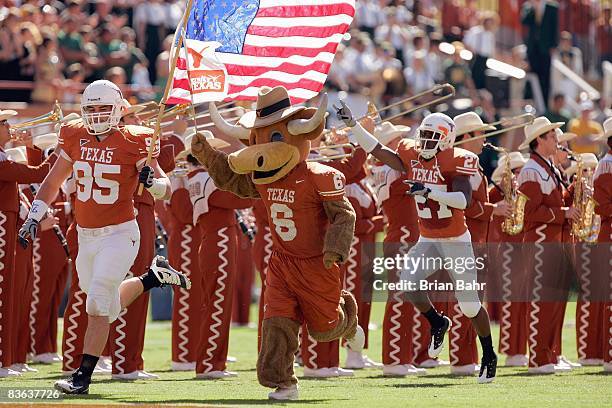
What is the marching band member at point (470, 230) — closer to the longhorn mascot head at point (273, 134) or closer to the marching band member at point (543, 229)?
the marching band member at point (543, 229)

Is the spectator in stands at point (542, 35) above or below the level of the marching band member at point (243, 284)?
above

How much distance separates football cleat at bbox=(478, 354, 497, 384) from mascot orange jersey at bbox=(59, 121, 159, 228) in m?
3.22

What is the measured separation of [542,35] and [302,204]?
17.5 m

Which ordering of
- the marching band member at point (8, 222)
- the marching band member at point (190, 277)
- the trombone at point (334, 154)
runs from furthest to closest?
the marching band member at point (190, 277) → the trombone at point (334, 154) → the marching band member at point (8, 222)

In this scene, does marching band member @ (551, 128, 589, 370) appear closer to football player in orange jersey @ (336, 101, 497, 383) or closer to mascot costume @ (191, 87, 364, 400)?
football player in orange jersey @ (336, 101, 497, 383)

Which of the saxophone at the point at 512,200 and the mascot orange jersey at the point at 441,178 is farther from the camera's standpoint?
the saxophone at the point at 512,200

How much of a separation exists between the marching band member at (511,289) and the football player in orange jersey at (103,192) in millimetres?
4641

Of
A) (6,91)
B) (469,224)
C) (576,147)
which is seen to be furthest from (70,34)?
(469,224)

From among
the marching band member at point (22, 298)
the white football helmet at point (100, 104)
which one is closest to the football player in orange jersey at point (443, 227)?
the white football helmet at point (100, 104)

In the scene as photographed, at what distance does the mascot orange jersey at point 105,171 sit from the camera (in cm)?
1209

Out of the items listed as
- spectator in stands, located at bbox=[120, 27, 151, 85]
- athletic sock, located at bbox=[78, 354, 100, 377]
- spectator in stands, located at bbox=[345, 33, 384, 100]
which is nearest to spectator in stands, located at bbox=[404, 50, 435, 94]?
spectator in stands, located at bbox=[345, 33, 384, 100]

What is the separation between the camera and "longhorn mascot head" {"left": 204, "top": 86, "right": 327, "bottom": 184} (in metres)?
11.3

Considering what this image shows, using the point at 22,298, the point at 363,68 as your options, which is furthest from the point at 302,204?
the point at 363,68

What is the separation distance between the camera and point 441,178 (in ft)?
43.7
